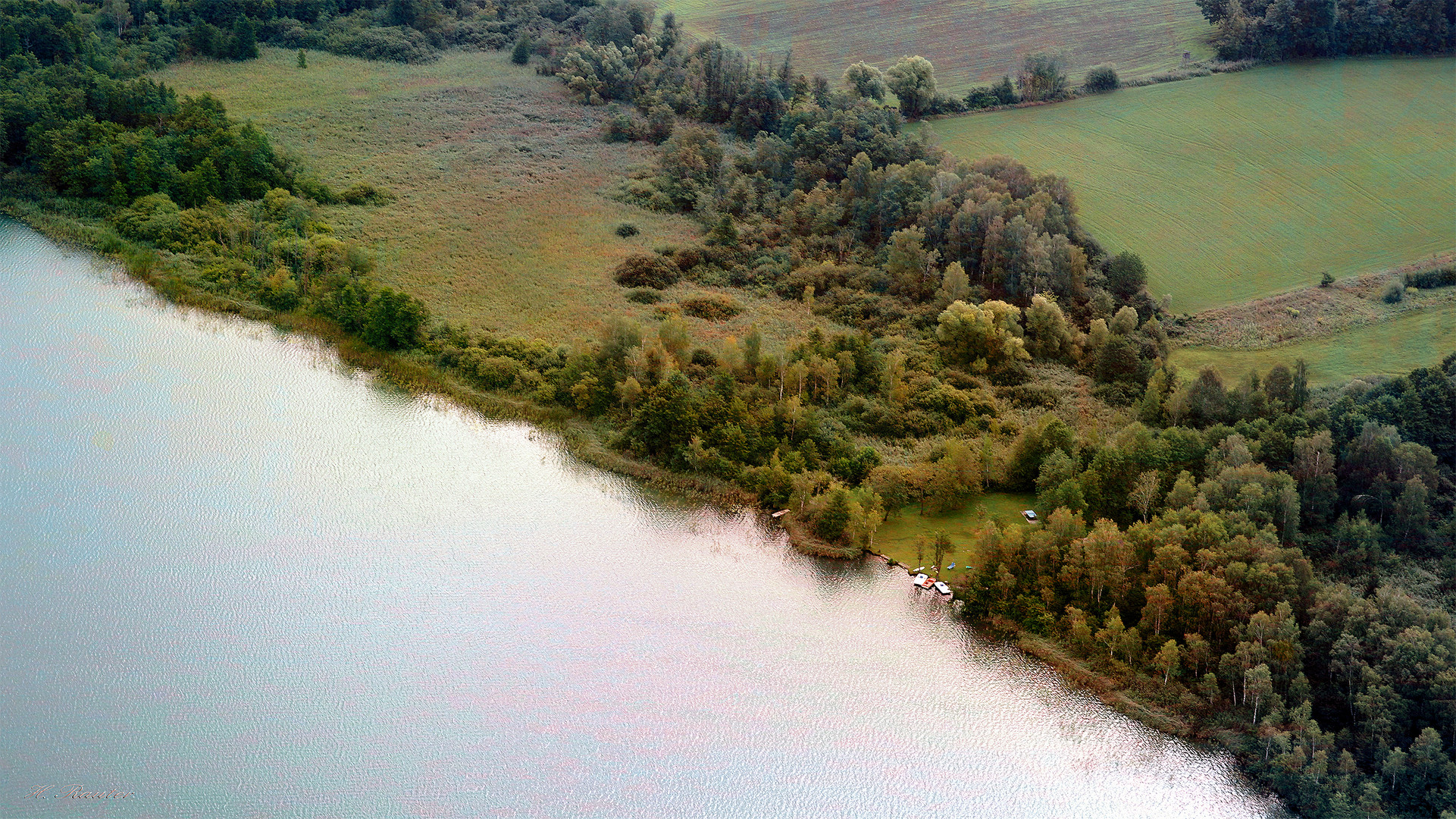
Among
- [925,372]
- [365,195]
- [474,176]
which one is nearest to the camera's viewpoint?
[925,372]

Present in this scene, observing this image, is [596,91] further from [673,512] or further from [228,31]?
[673,512]

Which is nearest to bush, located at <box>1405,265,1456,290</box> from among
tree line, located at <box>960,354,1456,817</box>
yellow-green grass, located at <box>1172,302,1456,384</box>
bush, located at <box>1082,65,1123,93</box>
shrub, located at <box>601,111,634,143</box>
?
yellow-green grass, located at <box>1172,302,1456,384</box>

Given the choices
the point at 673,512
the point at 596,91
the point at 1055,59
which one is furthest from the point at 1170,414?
the point at 596,91

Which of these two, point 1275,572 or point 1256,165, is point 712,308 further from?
point 1256,165

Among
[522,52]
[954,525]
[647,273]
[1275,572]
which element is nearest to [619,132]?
[522,52]

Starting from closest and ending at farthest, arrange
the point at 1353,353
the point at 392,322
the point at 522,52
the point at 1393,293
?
the point at 1353,353 < the point at 392,322 < the point at 1393,293 < the point at 522,52

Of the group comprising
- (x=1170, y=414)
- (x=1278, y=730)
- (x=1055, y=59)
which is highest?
(x=1055, y=59)
